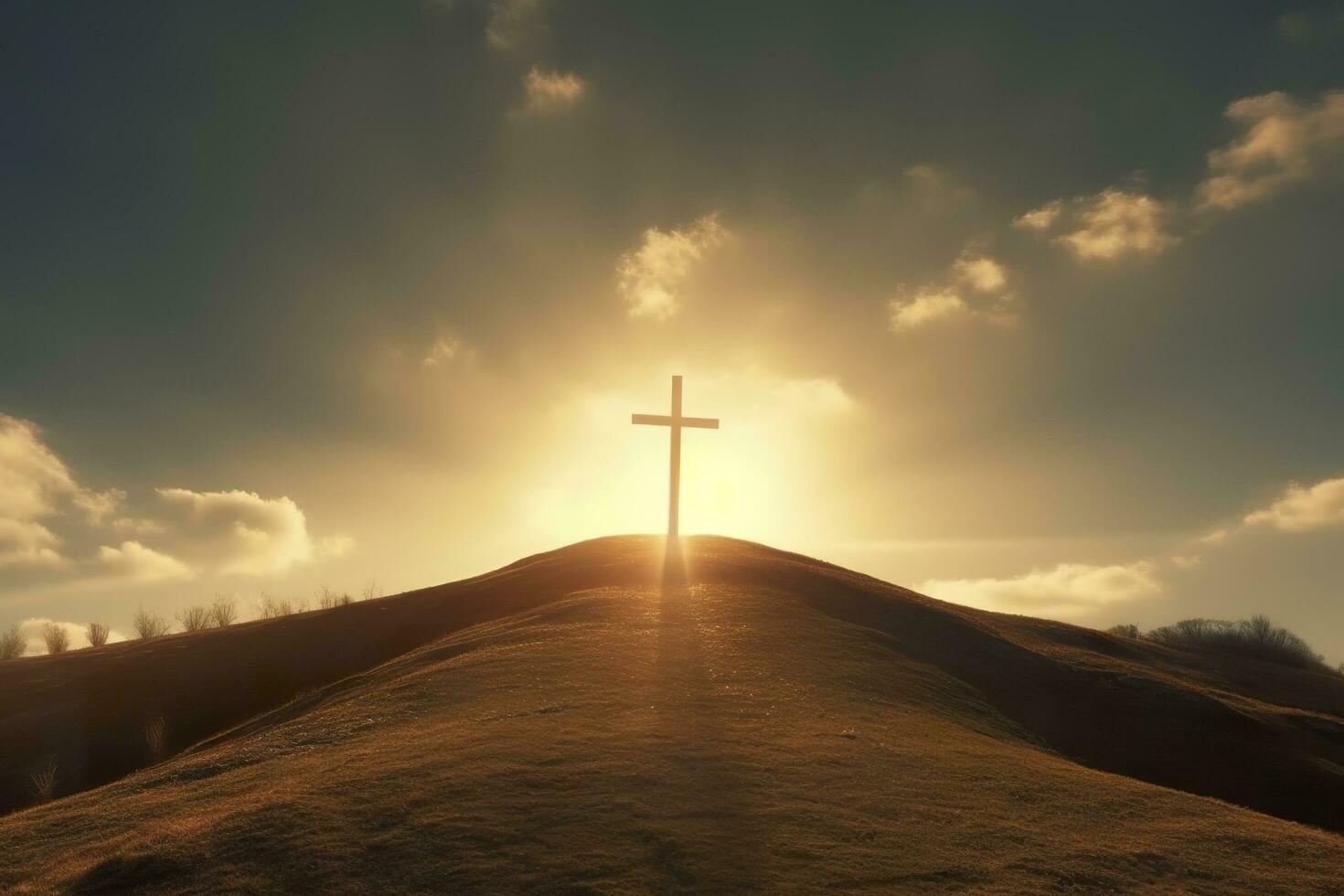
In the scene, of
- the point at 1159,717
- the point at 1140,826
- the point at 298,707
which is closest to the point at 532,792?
the point at 1140,826

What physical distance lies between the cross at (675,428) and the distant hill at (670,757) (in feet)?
7.24

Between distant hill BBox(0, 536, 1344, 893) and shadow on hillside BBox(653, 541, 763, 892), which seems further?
distant hill BBox(0, 536, 1344, 893)

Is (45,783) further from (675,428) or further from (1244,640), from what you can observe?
(1244,640)

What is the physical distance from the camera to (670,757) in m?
12.7

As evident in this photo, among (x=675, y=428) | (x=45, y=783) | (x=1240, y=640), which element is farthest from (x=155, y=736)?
(x=1240, y=640)

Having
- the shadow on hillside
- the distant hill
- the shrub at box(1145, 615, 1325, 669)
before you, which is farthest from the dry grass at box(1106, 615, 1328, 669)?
the shadow on hillside

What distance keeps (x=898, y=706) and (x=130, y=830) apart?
1257 cm

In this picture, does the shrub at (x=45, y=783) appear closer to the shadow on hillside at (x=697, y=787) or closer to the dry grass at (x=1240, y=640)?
the shadow on hillside at (x=697, y=787)

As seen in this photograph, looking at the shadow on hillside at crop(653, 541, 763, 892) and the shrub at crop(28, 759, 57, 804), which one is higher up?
the shadow on hillside at crop(653, 541, 763, 892)

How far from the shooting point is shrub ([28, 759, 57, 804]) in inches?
811

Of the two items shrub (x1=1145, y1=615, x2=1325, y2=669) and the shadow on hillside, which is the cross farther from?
shrub (x1=1145, y1=615, x2=1325, y2=669)

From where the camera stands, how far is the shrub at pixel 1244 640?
42062 millimetres

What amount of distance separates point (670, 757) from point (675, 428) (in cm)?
1862

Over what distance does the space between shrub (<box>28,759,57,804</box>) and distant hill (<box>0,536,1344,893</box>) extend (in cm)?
34
